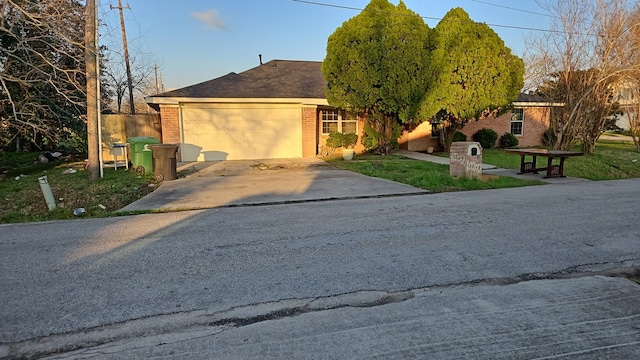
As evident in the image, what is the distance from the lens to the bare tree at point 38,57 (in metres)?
9.12

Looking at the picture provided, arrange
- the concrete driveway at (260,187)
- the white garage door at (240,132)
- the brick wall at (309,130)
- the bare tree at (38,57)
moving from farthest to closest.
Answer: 1. the brick wall at (309,130)
2. the white garage door at (240,132)
3. the bare tree at (38,57)
4. the concrete driveway at (260,187)

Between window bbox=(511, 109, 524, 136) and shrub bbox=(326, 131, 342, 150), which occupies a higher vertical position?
window bbox=(511, 109, 524, 136)

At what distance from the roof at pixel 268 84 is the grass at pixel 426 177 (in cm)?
447

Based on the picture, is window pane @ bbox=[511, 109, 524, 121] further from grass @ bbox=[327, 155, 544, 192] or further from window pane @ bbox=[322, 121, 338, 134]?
Result: window pane @ bbox=[322, 121, 338, 134]

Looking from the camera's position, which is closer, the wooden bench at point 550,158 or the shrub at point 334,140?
the wooden bench at point 550,158

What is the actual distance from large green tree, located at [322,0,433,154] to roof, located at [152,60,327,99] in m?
1.76

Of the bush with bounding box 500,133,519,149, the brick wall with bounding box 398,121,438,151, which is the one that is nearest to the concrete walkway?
the brick wall with bounding box 398,121,438,151

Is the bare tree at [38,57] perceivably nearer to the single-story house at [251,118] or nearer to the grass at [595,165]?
the single-story house at [251,118]

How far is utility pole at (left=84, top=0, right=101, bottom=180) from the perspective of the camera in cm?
954

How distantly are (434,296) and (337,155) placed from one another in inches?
526

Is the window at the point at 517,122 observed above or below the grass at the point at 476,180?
above

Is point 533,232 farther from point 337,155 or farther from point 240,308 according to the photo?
point 337,155

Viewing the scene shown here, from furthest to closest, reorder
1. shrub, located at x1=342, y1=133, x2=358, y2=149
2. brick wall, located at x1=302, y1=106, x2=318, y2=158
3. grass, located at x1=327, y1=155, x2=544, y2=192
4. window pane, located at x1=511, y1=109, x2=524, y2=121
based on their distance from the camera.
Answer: window pane, located at x1=511, y1=109, x2=524, y2=121
shrub, located at x1=342, y1=133, x2=358, y2=149
brick wall, located at x1=302, y1=106, x2=318, y2=158
grass, located at x1=327, y1=155, x2=544, y2=192

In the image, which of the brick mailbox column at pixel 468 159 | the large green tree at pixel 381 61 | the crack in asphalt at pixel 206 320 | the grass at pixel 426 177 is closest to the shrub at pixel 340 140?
the large green tree at pixel 381 61
